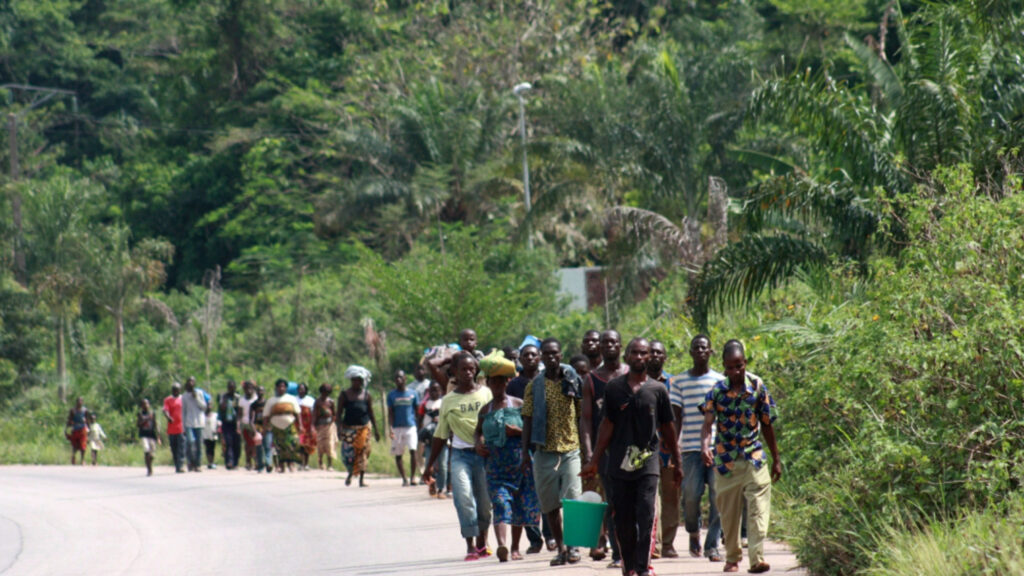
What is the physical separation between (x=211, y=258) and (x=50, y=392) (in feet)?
62.5

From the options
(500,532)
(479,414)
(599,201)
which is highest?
(599,201)

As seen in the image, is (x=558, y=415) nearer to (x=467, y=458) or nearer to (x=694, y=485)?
(x=467, y=458)

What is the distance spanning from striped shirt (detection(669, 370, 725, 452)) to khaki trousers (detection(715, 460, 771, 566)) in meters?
0.94

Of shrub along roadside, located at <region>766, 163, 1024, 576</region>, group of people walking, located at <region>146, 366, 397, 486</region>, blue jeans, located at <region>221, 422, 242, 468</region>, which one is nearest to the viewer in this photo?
shrub along roadside, located at <region>766, 163, 1024, 576</region>

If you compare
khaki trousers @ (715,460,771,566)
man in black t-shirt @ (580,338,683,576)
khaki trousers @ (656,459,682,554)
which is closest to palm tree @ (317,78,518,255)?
khaki trousers @ (656,459,682,554)

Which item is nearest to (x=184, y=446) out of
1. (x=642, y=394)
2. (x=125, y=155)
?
(x=642, y=394)

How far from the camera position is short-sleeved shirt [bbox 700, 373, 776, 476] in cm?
979

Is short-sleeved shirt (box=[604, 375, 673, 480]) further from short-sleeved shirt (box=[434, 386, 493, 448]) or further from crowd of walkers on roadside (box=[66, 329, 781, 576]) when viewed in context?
short-sleeved shirt (box=[434, 386, 493, 448])

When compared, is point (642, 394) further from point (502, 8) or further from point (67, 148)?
point (67, 148)

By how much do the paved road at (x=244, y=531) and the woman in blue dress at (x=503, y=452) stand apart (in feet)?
1.35

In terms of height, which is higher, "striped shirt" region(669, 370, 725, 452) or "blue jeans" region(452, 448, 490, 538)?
"striped shirt" region(669, 370, 725, 452)

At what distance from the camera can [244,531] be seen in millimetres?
14891

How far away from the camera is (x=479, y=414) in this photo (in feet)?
37.1

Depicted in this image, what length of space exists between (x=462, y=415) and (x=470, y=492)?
652mm
